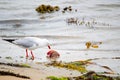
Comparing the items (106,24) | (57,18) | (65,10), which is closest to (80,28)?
(106,24)

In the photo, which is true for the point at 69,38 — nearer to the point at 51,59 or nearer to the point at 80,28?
the point at 80,28

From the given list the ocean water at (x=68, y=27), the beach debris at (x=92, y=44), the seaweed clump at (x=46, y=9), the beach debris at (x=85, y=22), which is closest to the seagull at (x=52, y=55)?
the ocean water at (x=68, y=27)

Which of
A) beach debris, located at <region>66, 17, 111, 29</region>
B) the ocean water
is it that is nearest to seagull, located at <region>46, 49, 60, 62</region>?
the ocean water

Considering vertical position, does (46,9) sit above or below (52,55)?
above

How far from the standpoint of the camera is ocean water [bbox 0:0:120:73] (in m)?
11.4

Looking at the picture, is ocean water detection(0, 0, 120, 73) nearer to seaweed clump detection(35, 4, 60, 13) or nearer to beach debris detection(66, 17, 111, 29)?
beach debris detection(66, 17, 111, 29)

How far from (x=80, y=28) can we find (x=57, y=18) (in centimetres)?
269

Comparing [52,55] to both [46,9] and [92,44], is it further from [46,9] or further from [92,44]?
[46,9]

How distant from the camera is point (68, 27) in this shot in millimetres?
15977

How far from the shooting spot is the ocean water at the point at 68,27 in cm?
1142

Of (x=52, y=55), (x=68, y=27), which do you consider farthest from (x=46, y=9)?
(x=52, y=55)

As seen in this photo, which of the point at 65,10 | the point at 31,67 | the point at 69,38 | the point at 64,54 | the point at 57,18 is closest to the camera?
the point at 31,67

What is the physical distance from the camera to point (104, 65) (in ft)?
30.4

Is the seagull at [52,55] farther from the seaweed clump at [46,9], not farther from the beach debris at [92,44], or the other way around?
the seaweed clump at [46,9]
